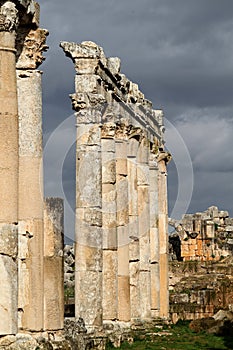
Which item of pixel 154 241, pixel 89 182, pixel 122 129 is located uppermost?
pixel 122 129

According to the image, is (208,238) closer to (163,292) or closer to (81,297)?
(163,292)

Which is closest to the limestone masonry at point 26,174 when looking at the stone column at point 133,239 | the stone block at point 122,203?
the stone block at point 122,203

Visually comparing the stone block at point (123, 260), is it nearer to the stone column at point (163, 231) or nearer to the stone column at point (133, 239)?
the stone column at point (133, 239)

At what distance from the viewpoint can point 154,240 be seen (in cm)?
3588

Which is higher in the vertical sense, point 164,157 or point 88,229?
point 164,157

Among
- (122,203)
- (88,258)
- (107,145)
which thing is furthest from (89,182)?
(122,203)

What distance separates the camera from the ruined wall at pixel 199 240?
185ft

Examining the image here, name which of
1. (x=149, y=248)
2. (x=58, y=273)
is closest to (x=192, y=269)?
(x=149, y=248)

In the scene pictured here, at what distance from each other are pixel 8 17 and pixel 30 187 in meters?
3.58

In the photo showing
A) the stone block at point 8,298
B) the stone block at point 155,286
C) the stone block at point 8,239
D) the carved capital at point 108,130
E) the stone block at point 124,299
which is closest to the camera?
the stone block at point 8,298

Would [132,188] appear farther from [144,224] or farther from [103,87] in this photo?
[103,87]

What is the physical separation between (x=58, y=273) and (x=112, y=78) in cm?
1186

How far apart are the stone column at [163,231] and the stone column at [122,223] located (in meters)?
6.96

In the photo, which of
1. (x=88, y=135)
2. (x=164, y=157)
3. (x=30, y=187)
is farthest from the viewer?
(x=164, y=157)
